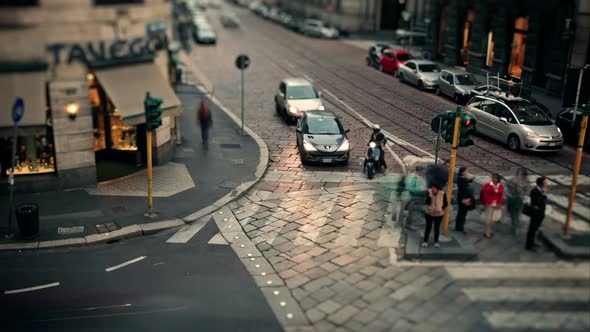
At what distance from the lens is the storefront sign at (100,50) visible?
16062mm

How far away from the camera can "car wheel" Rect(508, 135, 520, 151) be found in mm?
20500

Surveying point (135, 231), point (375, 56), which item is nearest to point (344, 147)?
point (135, 231)

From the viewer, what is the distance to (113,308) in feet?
36.7

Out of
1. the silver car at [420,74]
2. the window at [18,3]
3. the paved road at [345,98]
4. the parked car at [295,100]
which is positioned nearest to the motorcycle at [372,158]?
the paved road at [345,98]

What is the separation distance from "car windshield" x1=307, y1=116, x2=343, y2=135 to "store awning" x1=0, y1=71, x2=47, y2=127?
848 centimetres

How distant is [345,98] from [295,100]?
4700 millimetres

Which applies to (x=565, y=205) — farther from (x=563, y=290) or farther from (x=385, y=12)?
(x=385, y=12)

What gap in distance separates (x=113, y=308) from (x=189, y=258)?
2.52 m

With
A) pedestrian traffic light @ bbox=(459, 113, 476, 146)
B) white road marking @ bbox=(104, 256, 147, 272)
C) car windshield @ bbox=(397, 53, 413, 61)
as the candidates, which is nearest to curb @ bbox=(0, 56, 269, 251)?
white road marking @ bbox=(104, 256, 147, 272)

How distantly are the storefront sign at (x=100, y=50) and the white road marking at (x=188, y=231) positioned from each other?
5244mm

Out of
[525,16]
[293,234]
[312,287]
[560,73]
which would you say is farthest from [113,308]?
[525,16]

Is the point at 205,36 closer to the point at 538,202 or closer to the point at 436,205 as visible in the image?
the point at 436,205

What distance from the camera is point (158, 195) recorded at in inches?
672

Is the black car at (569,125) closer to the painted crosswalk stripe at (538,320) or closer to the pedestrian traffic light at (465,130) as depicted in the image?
the pedestrian traffic light at (465,130)
